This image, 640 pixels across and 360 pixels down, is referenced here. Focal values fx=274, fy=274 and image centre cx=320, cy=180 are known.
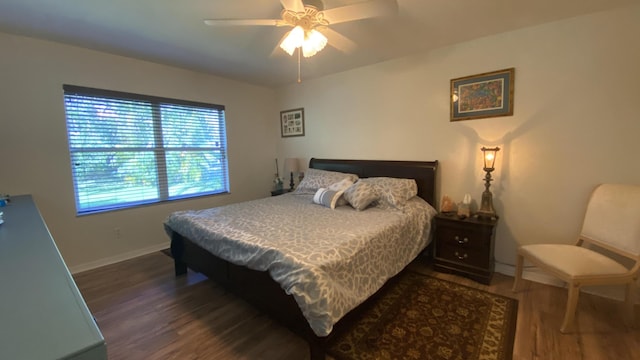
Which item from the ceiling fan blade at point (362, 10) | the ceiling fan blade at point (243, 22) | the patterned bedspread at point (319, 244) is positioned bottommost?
the patterned bedspread at point (319, 244)

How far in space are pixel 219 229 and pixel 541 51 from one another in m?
3.18

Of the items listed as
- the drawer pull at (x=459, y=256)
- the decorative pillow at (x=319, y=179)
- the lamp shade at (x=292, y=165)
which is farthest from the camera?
the lamp shade at (x=292, y=165)

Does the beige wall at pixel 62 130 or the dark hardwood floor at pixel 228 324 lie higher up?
the beige wall at pixel 62 130

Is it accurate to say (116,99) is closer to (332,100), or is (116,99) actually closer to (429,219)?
(332,100)

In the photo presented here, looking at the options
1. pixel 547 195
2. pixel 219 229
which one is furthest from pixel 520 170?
pixel 219 229

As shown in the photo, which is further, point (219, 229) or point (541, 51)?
point (541, 51)

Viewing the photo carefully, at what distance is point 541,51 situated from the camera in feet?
7.97

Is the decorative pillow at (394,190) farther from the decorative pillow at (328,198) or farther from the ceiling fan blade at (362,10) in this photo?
the ceiling fan blade at (362,10)

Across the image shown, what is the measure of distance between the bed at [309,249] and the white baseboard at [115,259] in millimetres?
919

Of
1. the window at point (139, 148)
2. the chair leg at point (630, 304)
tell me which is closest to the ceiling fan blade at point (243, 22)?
the window at point (139, 148)

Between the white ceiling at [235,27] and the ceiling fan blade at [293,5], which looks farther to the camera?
the white ceiling at [235,27]

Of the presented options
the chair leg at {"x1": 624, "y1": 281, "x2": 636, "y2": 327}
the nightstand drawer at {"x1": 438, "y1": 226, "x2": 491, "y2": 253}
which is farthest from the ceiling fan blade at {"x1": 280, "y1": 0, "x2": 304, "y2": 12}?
the chair leg at {"x1": 624, "y1": 281, "x2": 636, "y2": 327}

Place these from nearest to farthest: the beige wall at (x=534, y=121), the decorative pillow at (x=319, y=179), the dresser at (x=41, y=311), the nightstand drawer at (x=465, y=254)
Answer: the dresser at (x=41, y=311) → the beige wall at (x=534, y=121) → the nightstand drawer at (x=465, y=254) → the decorative pillow at (x=319, y=179)

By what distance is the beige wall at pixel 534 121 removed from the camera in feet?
7.20
